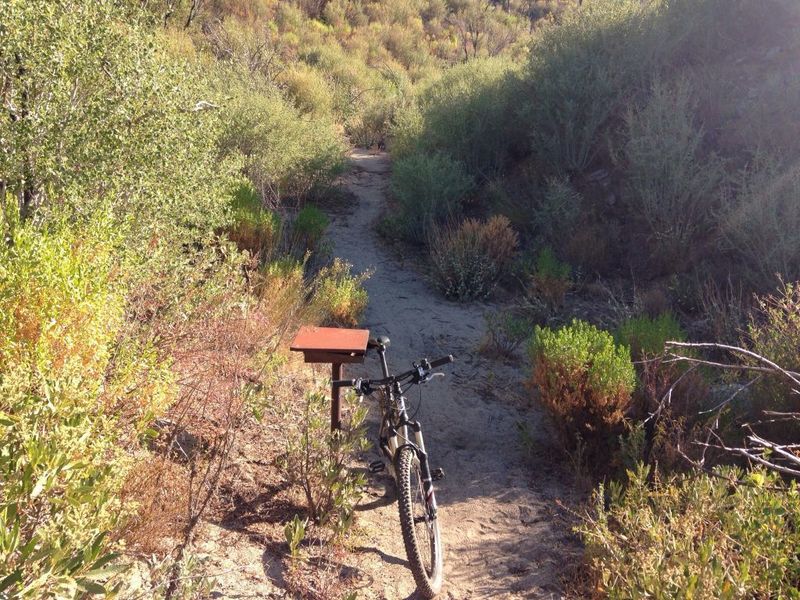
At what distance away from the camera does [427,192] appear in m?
9.22

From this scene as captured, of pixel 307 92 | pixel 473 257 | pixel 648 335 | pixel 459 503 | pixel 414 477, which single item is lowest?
pixel 459 503

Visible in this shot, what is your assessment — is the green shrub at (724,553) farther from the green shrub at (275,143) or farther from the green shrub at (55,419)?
the green shrub at (275,143)

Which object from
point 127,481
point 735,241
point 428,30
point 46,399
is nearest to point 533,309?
point 735,241

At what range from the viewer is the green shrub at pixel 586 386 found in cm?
439

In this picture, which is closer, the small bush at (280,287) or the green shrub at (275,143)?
the small bush at (280,287)

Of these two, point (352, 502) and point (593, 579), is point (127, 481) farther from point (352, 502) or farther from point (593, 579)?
point (593, 579)

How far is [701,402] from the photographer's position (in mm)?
4422

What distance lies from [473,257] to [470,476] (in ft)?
12.7

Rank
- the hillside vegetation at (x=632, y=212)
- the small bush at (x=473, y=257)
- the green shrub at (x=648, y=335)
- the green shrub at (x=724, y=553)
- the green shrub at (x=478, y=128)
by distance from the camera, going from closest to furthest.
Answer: the green shrub at (x=724, y=553) → the hillside vegetation at (x=632, y=212) → the green shrub at (x=648, y=335) → the small bush at (x=473, y=257) → the green shrub at (x=478, y=128)

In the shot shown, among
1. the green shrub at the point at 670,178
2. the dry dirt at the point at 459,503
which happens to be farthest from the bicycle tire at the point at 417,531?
the green shrub at the point at 670,178

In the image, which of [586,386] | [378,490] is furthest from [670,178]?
[378,490]

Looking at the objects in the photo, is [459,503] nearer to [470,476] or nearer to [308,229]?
[470,476]

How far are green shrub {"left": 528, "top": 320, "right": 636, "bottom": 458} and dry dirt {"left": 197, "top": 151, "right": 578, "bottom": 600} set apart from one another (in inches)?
12.5

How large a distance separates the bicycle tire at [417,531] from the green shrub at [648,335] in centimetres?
267
